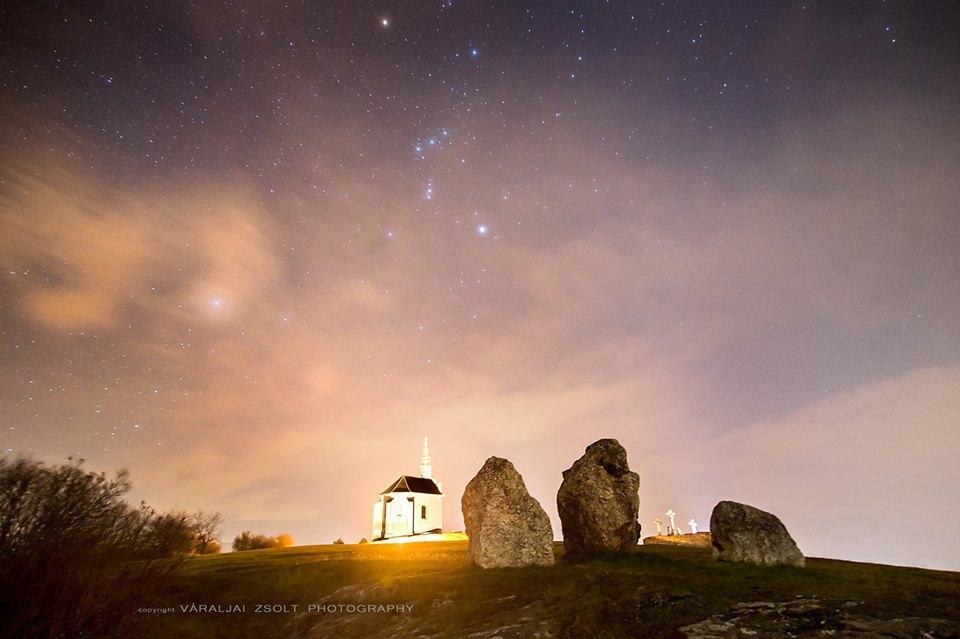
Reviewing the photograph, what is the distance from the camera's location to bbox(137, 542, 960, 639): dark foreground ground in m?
13.8

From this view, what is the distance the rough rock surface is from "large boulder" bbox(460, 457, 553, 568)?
12.8 metres

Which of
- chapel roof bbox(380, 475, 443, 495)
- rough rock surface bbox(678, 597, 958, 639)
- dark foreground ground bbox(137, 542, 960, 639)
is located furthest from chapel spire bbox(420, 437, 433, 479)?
rough rock surface bbox(678, 597, 958, 639)

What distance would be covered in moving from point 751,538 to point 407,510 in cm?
7238

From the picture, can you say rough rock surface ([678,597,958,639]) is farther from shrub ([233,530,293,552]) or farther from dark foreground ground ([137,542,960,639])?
shrub ([233,530,293,552])

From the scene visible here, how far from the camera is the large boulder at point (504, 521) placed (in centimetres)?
2603

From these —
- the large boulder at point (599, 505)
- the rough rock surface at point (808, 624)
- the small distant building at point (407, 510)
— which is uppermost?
the small distant building at point (407, 510)

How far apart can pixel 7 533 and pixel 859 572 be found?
97.6ft

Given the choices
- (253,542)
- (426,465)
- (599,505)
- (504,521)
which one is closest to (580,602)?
(504,521)

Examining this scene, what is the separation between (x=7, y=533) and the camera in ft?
37.3

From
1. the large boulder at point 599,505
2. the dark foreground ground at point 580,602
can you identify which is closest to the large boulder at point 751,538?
the dark foreground ground at point 580,602

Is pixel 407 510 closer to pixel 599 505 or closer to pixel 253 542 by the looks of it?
pixel 253 542

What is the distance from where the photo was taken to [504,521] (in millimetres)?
27094

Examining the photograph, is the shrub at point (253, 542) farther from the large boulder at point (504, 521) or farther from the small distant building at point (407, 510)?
the large boulder at point (504, 521)

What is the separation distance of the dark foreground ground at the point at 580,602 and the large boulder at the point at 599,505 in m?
1.93
